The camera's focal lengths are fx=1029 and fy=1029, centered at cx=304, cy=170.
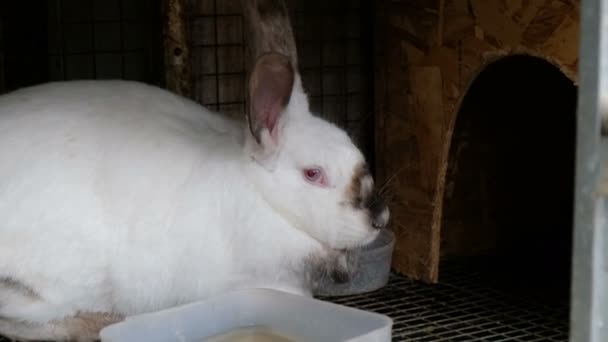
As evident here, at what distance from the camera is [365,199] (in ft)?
8.18

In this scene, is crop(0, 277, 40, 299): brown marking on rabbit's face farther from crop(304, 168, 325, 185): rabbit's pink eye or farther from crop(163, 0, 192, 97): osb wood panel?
crop(163, 0, 192, 97): osb wood panel

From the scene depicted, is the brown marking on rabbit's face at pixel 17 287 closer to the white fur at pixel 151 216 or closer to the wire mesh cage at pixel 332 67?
the white fur at pixel 151 216

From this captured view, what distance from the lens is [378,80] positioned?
344 cm

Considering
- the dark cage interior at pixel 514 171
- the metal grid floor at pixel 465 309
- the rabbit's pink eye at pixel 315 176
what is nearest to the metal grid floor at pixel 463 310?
the metal grid floor at pixel 465 309

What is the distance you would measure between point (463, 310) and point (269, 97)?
994mm

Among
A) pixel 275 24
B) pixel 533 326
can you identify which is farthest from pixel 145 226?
pixel 533 326

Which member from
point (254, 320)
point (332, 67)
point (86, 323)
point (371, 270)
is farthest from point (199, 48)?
point (254, 320)

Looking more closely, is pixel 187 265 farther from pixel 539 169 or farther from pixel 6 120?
pixel 539 169

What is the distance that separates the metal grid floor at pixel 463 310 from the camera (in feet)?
9.24

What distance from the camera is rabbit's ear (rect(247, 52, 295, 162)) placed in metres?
2.38

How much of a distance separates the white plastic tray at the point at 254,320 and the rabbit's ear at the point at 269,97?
1.21 feet

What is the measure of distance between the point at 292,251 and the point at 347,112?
145 centimetres

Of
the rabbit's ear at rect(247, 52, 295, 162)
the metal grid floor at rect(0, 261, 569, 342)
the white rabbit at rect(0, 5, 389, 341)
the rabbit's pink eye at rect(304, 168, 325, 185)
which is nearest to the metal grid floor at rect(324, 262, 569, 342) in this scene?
the metal grid floor at rect(0, 261, 569, 342)

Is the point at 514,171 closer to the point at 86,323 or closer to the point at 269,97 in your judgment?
the point at 269,97
